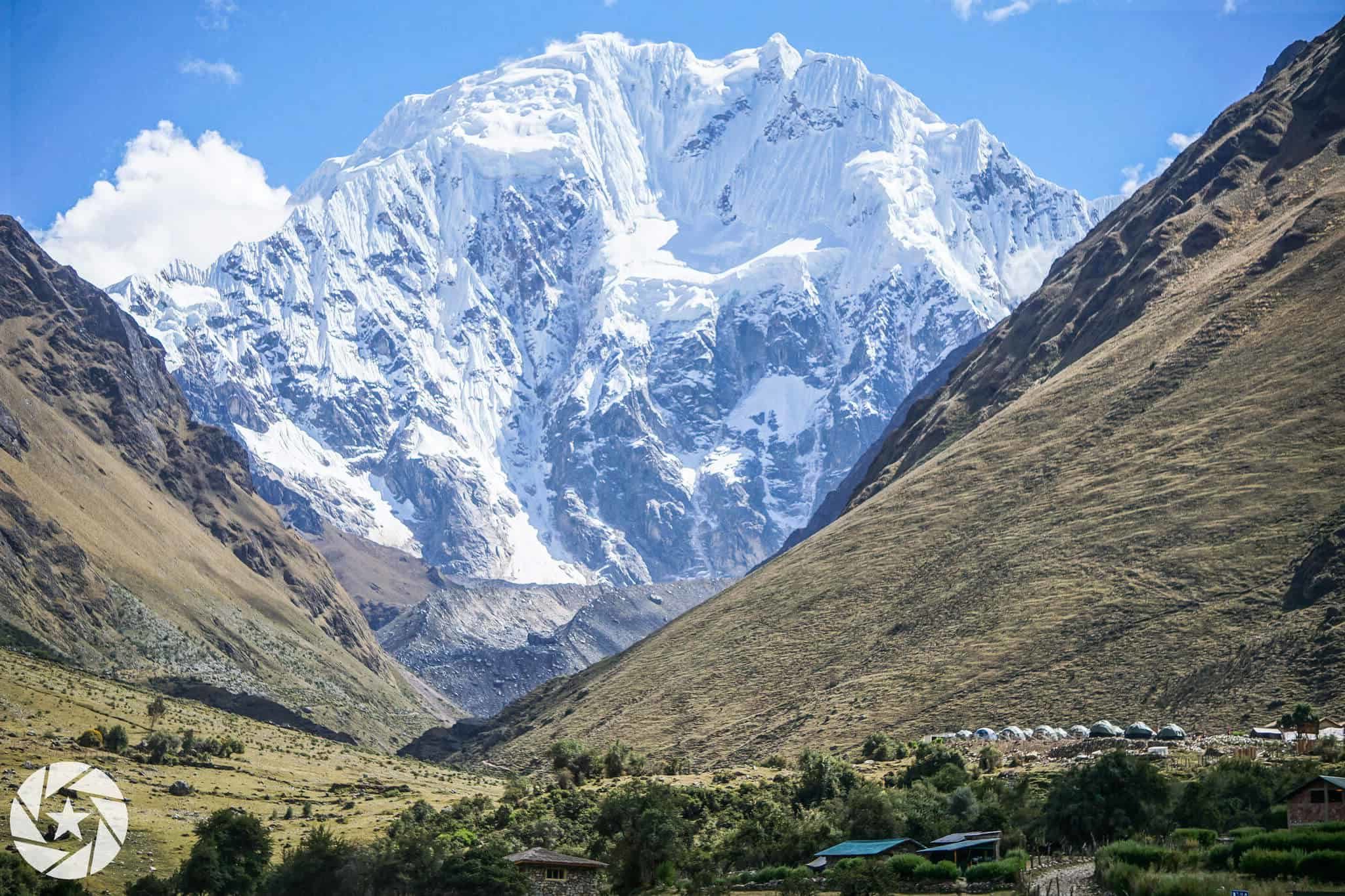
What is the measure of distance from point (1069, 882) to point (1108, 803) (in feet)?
55.7

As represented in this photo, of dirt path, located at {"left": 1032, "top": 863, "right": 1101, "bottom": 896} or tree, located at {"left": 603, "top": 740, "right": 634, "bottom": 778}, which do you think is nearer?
dirt path, located at {"left": 1032, "top": 863, "right": 1101, "bottom": 896}

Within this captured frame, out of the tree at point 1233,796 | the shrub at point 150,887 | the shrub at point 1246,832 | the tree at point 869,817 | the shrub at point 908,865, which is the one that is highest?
the shrub at point 150,887

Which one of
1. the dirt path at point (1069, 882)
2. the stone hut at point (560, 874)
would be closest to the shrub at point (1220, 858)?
the dirt path at point (1069, 882)

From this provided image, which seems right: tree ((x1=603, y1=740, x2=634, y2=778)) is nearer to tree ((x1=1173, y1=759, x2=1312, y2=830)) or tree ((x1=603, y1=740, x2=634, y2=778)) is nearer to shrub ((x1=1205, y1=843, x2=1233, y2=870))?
tree ((x1=1173, y1=759, x2=1312, y2=830))

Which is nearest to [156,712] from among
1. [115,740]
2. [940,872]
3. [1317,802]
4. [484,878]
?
[115,740]

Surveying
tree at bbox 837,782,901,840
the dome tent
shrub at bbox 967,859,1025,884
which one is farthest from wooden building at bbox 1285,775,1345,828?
the dome tent

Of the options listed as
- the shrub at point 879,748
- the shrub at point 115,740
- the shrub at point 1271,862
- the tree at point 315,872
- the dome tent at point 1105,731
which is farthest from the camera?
the shrub at point 115,740

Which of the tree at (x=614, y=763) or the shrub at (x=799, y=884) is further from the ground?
the tree at (x=614, y=763)

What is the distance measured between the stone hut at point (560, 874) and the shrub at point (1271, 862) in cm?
3280

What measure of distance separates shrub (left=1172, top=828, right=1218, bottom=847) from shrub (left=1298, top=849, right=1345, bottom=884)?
9.43 meters

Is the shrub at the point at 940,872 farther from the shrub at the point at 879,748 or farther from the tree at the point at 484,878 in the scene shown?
the shrub at the point at 879,748

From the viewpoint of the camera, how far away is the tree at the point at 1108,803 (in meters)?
69.9

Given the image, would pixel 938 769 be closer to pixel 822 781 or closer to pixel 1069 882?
pixel 822 781

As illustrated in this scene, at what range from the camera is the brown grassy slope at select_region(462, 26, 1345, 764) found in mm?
115750
